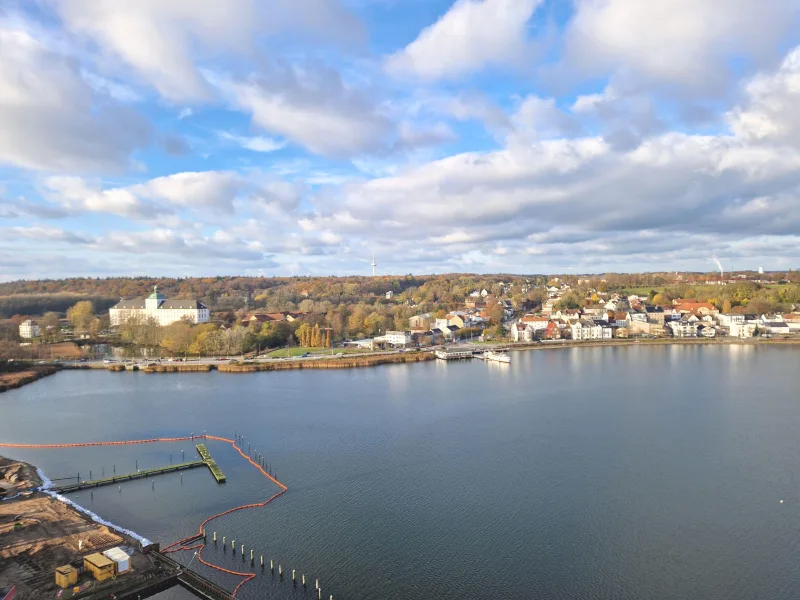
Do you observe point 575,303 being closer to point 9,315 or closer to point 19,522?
point 19,522

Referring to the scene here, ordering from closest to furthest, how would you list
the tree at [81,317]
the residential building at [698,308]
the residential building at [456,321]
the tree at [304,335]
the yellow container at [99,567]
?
the yellow container at [99,567] → the tree at [304,335] → the tree at [81,317] → the residential building at [456,321] → the residential building at [698,308]

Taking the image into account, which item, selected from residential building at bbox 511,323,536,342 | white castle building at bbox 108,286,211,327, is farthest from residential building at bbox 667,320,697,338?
white castle building at bbox 108,286,211,327

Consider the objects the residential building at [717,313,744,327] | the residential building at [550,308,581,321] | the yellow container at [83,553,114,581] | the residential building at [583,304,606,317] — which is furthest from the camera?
the residential building at [583,304,606,317]

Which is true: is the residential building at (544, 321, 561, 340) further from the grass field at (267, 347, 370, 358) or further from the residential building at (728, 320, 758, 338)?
the grass field at (267, 347, 370, 358)

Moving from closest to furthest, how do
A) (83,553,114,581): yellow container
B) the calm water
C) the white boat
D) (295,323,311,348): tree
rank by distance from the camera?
(83,553,114,581): yellow container < the calm water < the white boat < (295,323,311,348): tree

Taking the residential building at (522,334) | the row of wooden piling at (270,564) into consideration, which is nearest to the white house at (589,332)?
the residential building at (522,334)

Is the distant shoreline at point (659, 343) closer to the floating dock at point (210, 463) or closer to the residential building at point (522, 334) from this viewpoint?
the residential building at point (522, 334)

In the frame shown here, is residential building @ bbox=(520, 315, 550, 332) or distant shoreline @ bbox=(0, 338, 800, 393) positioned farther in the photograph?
residential building @ bbox=(520, 315, 550, 332)
